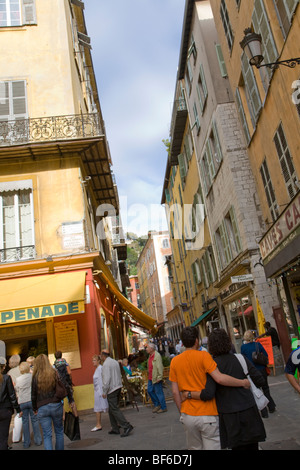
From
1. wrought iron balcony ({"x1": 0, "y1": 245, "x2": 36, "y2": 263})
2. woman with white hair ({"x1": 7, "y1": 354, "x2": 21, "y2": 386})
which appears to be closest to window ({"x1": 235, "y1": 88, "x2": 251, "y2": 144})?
wrought iron balcony ({"x1": 0, "y1": 245, "x2": 36, "y2": 263})

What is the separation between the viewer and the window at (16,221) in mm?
12055

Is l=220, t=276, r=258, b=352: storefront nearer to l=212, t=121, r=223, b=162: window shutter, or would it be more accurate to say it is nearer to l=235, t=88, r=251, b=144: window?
l=235, t=88, r=251, b=144: window

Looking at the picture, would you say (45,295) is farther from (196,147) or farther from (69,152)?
(196,147)

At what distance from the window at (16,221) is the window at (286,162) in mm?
Result: 7563

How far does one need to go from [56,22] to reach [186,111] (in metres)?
10.3

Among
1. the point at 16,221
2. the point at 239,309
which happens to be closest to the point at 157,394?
the point at 16,221

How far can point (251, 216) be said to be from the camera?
1417 cm

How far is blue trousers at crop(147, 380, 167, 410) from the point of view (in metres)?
9.62

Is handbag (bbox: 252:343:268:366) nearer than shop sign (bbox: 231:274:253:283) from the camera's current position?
Yes

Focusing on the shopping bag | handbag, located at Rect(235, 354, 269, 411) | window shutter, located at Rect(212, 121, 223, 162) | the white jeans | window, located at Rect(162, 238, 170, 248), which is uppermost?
window, located at Rect(162, 238, 170, 248)

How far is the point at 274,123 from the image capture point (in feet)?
35.4

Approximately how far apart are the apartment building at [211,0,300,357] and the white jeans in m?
5.86

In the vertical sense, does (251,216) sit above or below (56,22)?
below
